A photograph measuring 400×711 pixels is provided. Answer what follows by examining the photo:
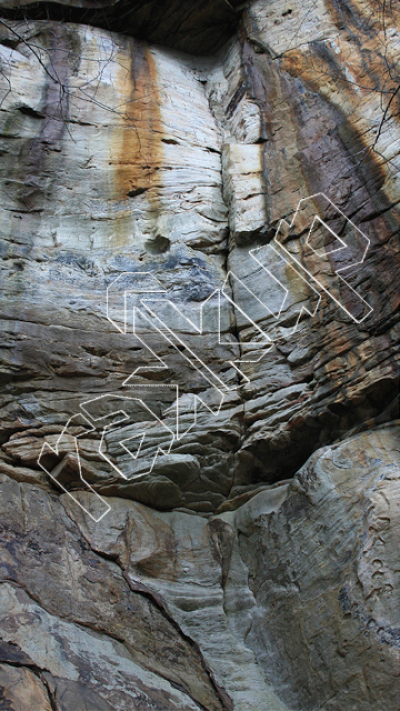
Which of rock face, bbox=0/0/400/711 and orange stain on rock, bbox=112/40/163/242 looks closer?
rock face, bbox=0/0/400/711

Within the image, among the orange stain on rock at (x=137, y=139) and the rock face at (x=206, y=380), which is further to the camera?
the orange stain on rock at (x=137, y=139)

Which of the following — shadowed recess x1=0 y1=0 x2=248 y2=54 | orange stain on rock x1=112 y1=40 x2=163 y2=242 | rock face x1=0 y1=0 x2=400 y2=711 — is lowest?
rock face x1=0 y1=0 x2=400 y2=711

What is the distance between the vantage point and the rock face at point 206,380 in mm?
4000

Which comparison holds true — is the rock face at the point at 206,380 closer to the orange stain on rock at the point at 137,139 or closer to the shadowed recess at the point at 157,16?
the orange stain on rock at the point at 137,139

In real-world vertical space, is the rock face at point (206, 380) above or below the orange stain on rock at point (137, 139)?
below

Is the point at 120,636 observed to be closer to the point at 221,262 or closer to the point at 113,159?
the point at 221,262

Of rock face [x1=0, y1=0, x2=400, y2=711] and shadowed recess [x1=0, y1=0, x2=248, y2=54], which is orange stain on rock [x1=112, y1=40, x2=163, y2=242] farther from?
shadowed recess [x1=0, y1=0, x2=248, y2=54]

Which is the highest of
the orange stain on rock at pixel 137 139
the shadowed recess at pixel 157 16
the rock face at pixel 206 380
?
the shadowed recess at pixel 157 16

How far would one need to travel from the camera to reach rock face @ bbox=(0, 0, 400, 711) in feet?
13.1

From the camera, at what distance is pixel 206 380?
543 cm
